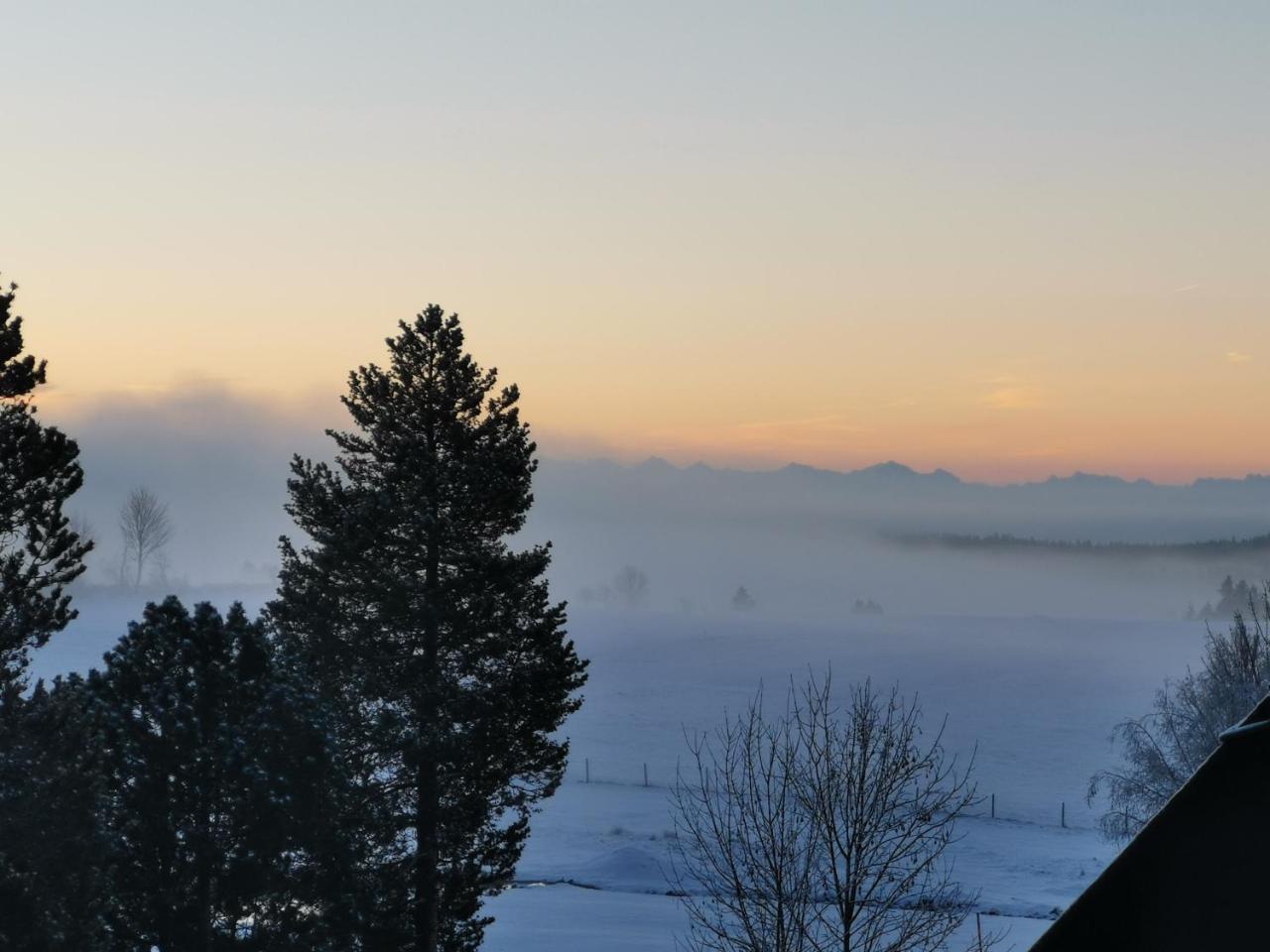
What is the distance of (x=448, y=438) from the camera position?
83.6 feet

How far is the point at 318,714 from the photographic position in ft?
69.4

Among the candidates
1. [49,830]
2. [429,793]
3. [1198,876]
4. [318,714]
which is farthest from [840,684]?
[1198,876]

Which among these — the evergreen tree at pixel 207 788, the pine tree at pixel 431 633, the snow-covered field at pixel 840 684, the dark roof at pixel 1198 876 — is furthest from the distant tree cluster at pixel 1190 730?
the dark roof at pixel 1198 876

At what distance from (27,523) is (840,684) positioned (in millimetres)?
92935

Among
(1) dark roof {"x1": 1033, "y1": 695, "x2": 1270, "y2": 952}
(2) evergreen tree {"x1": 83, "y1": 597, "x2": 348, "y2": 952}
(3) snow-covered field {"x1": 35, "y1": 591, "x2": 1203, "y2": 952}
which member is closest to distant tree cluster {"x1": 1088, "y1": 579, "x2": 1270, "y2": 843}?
(3) snow-covered field {"x1": 35, "y1": 591, "x2": 1203, "y2": 952}

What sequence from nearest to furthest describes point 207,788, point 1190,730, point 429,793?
point 207,788
point 429,793
point 1190,730

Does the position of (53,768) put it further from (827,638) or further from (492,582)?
(827,638)

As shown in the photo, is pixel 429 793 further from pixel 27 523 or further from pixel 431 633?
pixel 27 523

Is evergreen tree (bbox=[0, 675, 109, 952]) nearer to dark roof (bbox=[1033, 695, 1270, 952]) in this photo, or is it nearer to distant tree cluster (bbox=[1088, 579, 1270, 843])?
dark roof (bbox=[1033, 695, 1270, 952])

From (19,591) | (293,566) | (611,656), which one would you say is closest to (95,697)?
(19,591)

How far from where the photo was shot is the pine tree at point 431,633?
23328 millimetres

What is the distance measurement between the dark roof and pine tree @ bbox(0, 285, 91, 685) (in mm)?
18033

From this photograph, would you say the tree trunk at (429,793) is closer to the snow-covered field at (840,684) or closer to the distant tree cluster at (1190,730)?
the snow-covered field at (840,684)

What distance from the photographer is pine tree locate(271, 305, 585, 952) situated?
76.5ft
